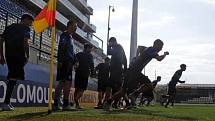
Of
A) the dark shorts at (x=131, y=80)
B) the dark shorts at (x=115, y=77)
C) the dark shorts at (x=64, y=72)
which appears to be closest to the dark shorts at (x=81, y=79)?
the dark shorts at (x=115, y=77)

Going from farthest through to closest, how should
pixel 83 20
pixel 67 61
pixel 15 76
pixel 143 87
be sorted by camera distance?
pixel 83 20
pixel 143 87
pixel 67 61
pixel 15 76

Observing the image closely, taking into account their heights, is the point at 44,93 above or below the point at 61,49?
below

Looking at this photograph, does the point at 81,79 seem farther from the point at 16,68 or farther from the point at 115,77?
the point at 16,68

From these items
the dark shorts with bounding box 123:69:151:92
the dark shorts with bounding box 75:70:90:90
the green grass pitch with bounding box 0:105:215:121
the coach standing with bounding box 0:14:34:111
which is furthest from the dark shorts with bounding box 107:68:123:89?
the coach standing with bounding box 0:14:34:111

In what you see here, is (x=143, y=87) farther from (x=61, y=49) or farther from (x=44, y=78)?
(x=61, y=49)

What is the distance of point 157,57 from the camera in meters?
10.9

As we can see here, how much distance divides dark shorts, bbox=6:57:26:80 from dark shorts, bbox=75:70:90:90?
298cm

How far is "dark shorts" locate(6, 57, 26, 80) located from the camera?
335 inches

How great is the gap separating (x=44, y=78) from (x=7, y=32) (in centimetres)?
476

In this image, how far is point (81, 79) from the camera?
11578 mm

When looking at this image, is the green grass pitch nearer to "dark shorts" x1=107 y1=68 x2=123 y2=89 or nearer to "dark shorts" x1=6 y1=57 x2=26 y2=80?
"dark shorts" x1=6 y1=57 x2=26 y2=80

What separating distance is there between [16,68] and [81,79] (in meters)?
3.20

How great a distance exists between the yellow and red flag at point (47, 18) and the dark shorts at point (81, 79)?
3.73 meters

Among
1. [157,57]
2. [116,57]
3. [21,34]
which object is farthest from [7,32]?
[157,57]
